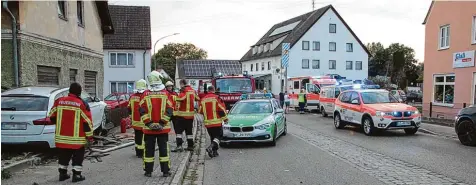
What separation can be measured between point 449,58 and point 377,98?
29.7 feet

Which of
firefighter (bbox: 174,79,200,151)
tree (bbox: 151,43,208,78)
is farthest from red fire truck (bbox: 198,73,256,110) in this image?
tree (bbox: 151,43,208,78)

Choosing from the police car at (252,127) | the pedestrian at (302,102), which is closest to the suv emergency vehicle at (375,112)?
the police car at (252,127)

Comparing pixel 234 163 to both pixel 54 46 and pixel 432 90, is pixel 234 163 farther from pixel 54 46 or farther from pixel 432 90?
pixel 432 90

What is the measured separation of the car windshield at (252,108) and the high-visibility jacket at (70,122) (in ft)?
22.1

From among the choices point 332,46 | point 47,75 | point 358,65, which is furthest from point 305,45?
point 47,75

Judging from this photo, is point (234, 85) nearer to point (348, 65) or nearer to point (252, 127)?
point (252, 127)

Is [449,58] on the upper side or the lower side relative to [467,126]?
upper

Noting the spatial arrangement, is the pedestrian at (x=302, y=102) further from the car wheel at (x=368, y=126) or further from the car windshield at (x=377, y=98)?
the car wheel at (x=368, y=126)

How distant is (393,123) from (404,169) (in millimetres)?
5843

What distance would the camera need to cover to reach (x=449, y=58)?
21969mm

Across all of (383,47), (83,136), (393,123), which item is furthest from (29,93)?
(383,47)

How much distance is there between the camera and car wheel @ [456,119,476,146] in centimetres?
1163

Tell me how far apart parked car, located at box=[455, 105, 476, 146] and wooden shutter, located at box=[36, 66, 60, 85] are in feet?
43.4

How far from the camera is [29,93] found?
364 inches
